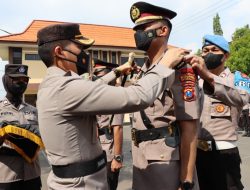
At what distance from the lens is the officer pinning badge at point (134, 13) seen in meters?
2.39

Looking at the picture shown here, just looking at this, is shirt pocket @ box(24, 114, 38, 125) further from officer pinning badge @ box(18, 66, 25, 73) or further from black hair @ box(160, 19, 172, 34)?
black hair @ box(160, 19, 172, 34)

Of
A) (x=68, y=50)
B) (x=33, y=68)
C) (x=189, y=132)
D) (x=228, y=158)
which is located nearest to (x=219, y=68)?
(x=228, y=158)

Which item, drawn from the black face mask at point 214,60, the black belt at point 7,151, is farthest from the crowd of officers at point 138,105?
the black belt at point 7,151

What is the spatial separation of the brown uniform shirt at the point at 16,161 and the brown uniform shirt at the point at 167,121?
68.4 inches

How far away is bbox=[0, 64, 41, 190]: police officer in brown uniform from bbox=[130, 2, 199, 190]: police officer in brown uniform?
170 centimetres

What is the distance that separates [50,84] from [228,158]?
5.90 feet

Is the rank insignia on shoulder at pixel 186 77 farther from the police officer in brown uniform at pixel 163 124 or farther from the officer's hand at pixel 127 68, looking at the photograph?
the officer's hand at pixel 127 68

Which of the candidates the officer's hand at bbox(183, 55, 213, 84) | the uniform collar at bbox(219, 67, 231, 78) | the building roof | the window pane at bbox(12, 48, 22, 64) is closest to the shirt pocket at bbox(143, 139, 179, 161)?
the officer's hand at bbox(183, 55, 213, 84)

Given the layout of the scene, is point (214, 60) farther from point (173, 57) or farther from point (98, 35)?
point (98, 35)

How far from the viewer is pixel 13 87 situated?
390cm

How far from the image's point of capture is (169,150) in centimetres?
222

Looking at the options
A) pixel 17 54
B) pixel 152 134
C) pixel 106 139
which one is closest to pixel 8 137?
pixel 106 139

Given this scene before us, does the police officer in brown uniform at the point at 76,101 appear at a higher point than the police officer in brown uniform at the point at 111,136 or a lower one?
higher

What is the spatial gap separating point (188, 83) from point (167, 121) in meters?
0.30
